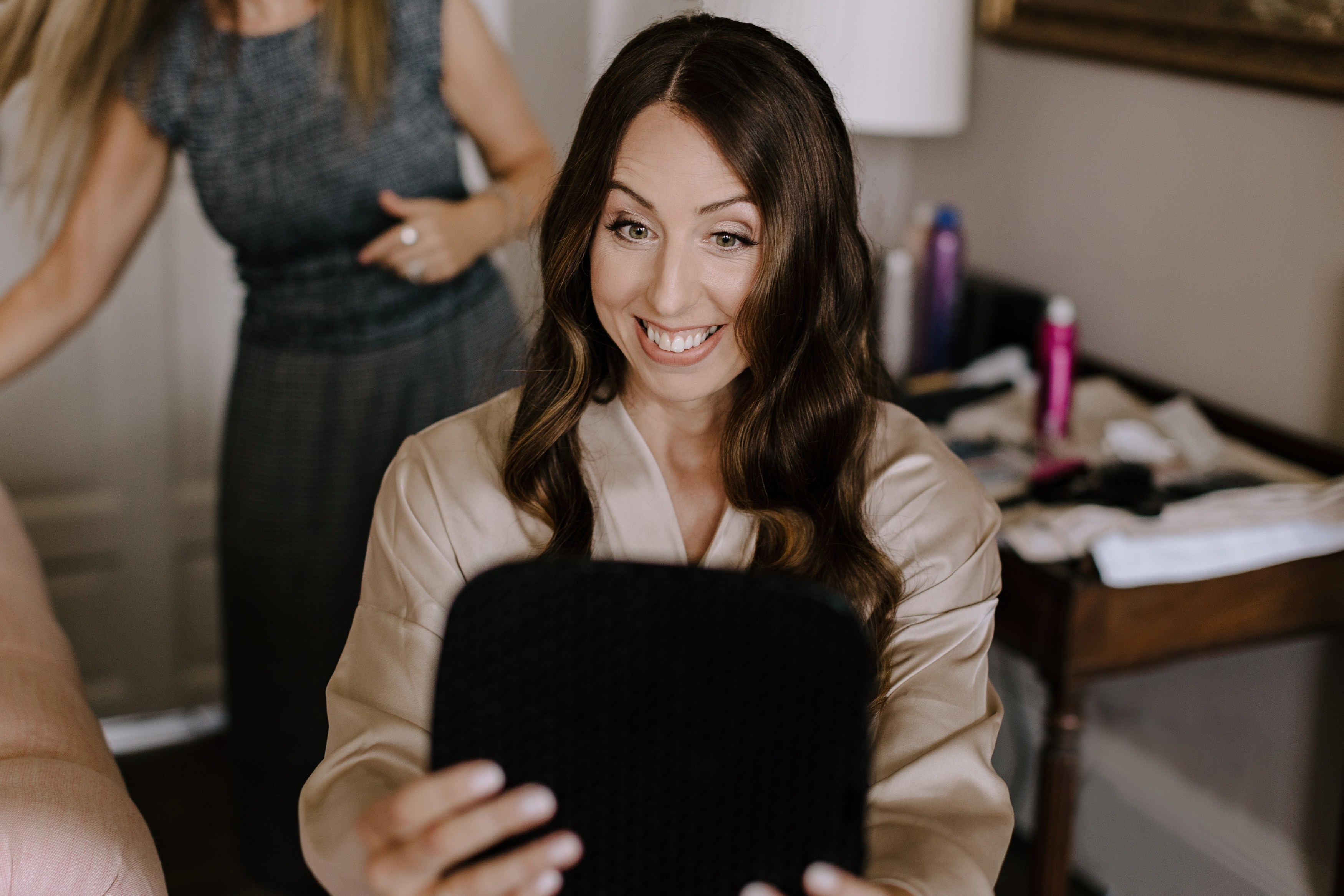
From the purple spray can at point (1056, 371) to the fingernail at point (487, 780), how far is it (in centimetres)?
119

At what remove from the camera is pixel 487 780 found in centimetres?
57

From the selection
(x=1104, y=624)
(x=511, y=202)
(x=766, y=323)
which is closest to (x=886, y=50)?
(x=511, y=202)

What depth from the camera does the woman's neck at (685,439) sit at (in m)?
1.00

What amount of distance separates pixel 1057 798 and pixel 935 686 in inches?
25.3

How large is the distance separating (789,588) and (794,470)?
43 centimetres

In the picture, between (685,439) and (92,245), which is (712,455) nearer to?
(685,439)

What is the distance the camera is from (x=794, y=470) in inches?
38.4

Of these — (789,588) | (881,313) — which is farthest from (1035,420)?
(789,588)

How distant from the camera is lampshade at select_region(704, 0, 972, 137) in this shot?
1.76 metres

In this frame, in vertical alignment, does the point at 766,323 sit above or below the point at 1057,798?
above

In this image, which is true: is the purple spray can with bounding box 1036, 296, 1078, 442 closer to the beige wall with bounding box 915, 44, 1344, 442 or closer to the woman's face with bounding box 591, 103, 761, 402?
the beige wall with bounding box 915, 44, 1344, 442

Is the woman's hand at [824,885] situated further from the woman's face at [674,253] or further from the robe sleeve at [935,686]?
the woman's face at [674,253]

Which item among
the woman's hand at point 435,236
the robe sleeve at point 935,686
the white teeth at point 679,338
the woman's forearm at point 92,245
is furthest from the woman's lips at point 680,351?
the woman's forearm at point 92,245

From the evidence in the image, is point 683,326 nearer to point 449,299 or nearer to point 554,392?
point 554,392
